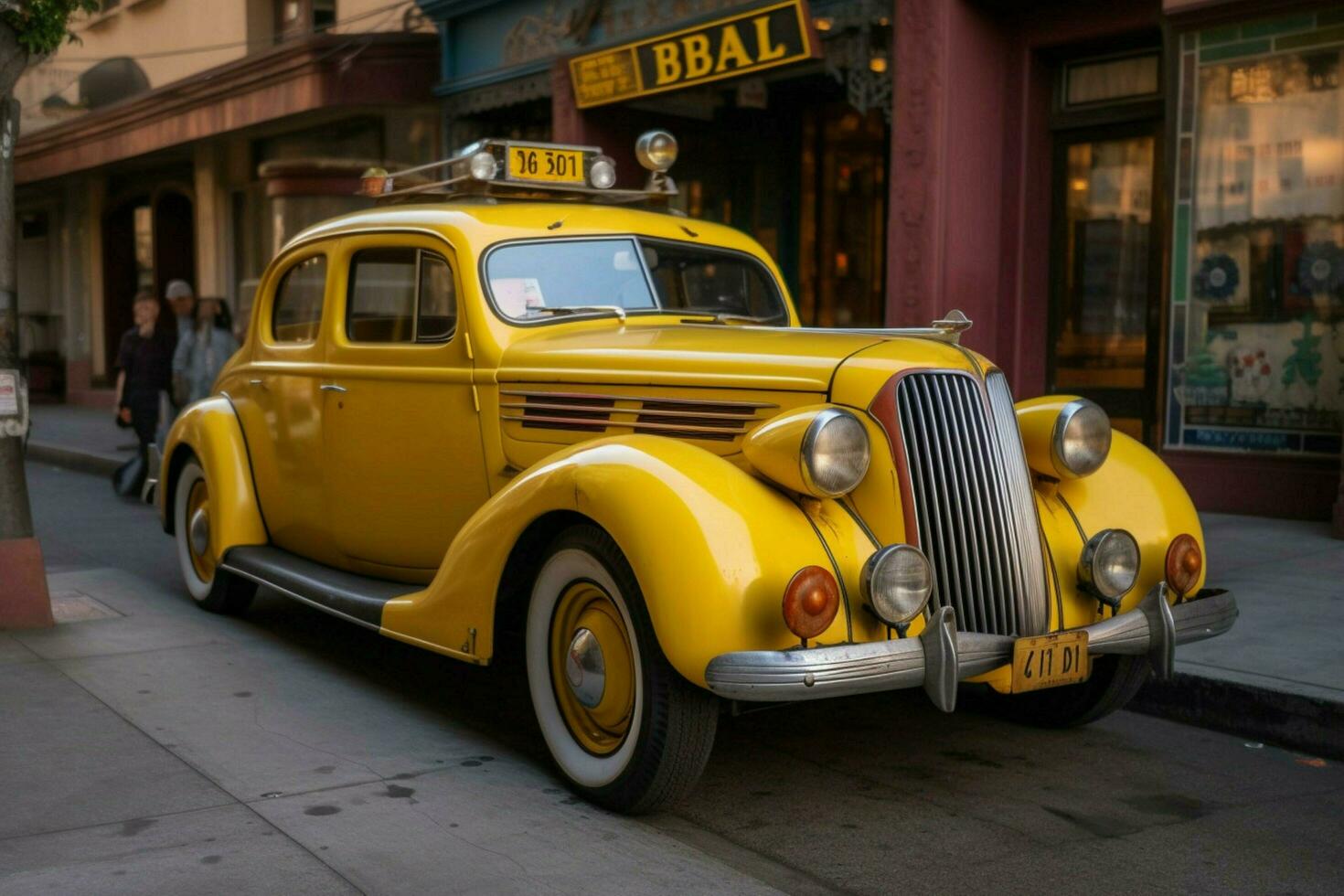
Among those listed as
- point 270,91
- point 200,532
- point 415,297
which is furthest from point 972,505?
point 270,91

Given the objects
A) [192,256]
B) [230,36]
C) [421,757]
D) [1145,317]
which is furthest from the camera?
[192,256]

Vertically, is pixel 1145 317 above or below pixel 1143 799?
above

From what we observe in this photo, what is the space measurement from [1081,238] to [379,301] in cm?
588

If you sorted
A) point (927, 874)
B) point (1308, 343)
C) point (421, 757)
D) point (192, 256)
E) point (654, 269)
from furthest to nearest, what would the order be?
point (192, 256) < point (1308, 343) < point (654, 269) < point (421, 757) < point (927, 874)

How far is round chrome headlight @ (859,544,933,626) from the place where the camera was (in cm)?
369

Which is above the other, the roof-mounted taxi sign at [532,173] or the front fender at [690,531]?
the roof-mounted taxi sign at [532,173]

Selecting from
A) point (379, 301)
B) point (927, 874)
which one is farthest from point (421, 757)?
point (379, 301)

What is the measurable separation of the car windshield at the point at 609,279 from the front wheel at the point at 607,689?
135 cm

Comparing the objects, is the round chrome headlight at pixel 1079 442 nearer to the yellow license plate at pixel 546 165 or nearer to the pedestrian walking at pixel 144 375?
the yellow license plate at pixel 546 165

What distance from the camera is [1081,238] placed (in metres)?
9.90

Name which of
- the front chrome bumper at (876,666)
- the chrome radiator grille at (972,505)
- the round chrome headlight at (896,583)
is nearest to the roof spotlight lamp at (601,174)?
the chrome radiator grille at (972,505)

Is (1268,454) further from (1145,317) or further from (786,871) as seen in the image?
(786,871)

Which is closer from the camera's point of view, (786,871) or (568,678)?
(786,871)

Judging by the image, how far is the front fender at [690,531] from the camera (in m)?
3.61
